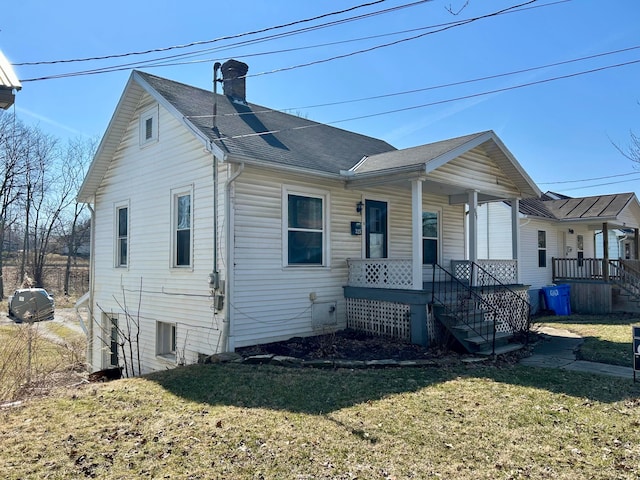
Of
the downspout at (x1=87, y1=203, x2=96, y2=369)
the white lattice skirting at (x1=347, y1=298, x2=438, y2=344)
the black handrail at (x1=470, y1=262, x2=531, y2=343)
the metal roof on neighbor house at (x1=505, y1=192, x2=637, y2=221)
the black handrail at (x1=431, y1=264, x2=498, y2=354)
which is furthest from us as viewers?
the metal roof on neighbor house at (x1=505, y1=192, x2=637, y2=221)

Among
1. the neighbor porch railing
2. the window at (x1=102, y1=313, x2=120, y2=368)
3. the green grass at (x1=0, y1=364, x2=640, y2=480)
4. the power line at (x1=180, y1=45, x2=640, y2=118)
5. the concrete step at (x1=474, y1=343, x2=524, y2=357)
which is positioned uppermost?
the power line at (x1=180, y1=45, x2=640, y2=118)

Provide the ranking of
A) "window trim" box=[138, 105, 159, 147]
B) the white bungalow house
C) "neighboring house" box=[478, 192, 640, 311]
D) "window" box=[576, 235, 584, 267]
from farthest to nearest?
"window" box=[576, 235, 584, 267], "neighboring house" box=[478, 192, 640, 311], "window trim" box=[138, 105, 159, 147], the white bungalow house

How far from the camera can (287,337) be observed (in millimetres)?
9320

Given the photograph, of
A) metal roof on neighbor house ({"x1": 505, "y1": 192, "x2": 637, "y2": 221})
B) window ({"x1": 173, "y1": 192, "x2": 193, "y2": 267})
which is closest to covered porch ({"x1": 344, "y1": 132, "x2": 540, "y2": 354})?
window ({"x1": 173, "y1": 192, "x2": 193, "y2": 267})

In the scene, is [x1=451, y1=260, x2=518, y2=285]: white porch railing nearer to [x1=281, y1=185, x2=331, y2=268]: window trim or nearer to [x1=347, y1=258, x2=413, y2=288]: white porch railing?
[x1=347, y1=258, x2=413, y2=288]: white porch railing

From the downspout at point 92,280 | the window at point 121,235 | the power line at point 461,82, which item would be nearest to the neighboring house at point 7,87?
the power line at point 461,82

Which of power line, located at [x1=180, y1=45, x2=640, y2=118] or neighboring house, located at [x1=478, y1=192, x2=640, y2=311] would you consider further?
neighboring house, located at [x1=478, y1=192, x2=640, y2=311]

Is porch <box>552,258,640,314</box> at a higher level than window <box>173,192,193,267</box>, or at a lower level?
lower

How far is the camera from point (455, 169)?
10.4 metres

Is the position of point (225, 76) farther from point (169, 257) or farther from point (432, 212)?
point (432, 212)

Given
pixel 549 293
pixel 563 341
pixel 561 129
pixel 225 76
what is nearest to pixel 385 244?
pixel 563 341

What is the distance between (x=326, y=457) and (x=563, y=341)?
8.61 m

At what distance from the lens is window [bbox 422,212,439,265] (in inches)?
503

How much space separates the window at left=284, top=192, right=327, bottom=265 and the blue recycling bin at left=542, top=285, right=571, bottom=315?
40.3ft
